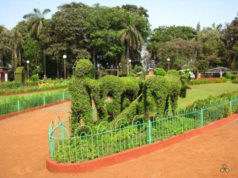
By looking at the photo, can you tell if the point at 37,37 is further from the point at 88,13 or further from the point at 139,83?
the point at 139,83

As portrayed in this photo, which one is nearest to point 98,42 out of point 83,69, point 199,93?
point 199,93

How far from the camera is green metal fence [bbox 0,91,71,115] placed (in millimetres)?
11578

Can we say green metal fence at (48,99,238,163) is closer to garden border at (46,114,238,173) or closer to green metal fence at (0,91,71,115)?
garden border at (46,114,238,173)

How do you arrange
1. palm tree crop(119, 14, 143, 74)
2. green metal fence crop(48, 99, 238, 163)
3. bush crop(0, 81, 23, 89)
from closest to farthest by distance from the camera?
green metal fence crop(48, 99, 238, 163) → bush crop(0, 81, 23, 89) → palm tree crop(119, 14, 143, 74)

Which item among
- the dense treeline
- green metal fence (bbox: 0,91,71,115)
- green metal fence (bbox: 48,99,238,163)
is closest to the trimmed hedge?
green metal fence (bbox: 48,99,238,163)

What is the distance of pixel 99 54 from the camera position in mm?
41125

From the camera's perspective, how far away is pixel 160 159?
551cm

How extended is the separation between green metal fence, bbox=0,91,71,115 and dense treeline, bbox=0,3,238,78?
16481mm

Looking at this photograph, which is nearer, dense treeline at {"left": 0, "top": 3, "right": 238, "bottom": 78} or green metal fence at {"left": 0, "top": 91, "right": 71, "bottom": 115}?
green metal fence at {"left": 0, "top": 91, "right": 71, "bottom": 115}

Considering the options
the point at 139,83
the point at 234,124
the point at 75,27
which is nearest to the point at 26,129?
the point at 139,83

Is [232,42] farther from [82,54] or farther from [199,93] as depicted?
[199,93]

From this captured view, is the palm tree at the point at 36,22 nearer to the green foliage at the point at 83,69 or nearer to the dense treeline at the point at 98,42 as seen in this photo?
the dense treeline at the point at 98,42

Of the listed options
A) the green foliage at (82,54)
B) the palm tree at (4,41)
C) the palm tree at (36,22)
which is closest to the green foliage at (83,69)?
the green foliage at (82,54)

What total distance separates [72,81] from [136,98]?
3.10 meters
